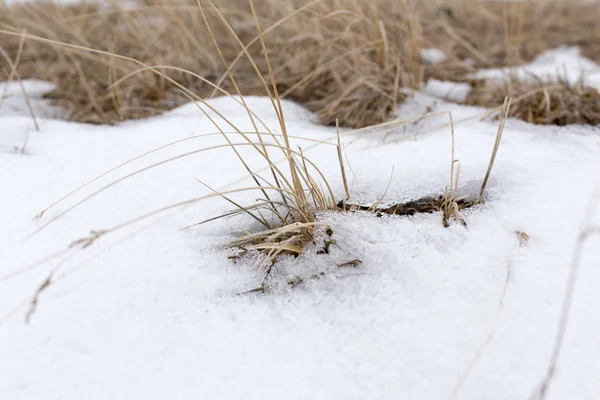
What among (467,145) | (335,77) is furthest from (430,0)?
(467,145)

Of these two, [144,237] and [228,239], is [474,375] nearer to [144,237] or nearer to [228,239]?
[228,239]

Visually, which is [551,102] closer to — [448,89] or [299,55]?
[448,89]

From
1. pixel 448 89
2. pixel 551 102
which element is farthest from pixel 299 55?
pixel 551 102

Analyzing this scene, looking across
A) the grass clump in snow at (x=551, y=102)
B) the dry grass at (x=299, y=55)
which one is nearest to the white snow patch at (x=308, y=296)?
the grass clump in snow at (x=551, y=102)

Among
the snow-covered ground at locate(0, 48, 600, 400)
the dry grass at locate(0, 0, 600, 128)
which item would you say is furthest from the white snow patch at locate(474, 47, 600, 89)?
the snow-covered ground at locate(0, 48, 600, 400)

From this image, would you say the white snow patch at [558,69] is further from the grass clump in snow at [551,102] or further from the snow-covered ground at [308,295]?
the snow-covered ground at [308,295]

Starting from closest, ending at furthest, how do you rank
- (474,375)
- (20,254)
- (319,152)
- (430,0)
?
(474,375)
(20,254)
(319,152)
(430,0)
